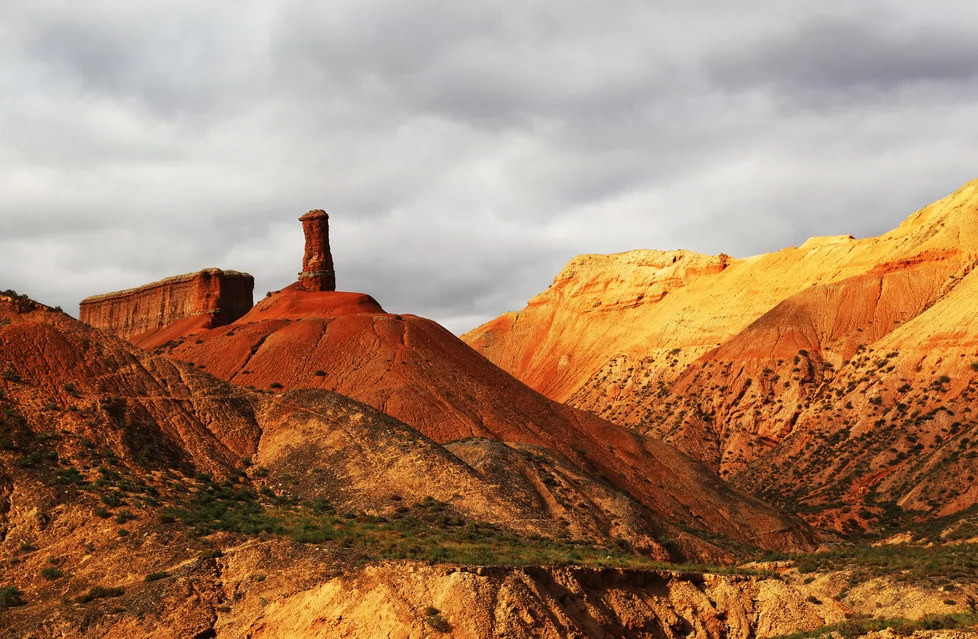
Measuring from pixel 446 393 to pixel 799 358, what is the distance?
39.4 meters

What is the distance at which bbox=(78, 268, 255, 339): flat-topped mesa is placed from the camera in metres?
95.8

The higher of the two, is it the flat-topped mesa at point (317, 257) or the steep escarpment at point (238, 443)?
the flat-topped mesa at point (317, 257)

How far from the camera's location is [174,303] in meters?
101

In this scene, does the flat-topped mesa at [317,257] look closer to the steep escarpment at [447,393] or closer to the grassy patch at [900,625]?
the steep escarpment at [447,393]

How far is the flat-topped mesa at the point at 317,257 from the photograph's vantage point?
86.6 m

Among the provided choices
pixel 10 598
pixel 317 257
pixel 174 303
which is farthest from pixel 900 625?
pixel 174 303

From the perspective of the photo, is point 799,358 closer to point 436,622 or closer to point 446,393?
point 446,393

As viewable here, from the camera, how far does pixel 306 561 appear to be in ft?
106

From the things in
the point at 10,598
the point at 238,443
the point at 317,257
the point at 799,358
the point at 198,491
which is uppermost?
the point at 317,257

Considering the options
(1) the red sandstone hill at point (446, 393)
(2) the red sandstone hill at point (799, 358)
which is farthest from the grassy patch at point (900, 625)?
(2) the red sandstone hill at point (799, 358)

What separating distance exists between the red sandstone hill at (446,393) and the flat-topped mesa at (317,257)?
599cm

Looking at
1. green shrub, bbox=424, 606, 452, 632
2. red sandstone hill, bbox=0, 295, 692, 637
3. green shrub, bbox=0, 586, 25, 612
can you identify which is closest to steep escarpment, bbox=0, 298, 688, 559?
red sandstone hill, bbox=0, 295, 692, 637

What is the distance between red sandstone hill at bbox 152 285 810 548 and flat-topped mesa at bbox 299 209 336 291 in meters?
5.99

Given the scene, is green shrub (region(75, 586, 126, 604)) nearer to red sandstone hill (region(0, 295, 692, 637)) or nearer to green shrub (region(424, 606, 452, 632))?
red sandstone hill (region(0, 295, 692, 637))
